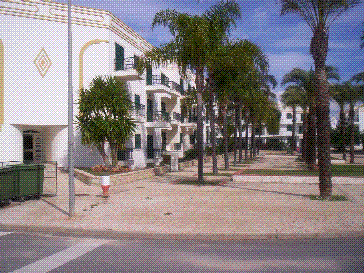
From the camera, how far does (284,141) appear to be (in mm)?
67375

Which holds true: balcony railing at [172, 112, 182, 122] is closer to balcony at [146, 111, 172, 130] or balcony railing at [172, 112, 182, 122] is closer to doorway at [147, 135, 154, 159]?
balcony at [146, 111, 172, 130]

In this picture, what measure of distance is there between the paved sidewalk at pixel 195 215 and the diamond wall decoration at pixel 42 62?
9.25 metres

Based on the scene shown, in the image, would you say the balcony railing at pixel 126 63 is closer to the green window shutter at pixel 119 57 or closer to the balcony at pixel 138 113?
the green window shutter at pixel 119 57

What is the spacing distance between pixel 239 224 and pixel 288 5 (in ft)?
27.2

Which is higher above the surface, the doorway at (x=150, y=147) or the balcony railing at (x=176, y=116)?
the balcony railing at (x=176, y=116)

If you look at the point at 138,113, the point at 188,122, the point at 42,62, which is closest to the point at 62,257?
the point at 42,62

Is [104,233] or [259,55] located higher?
[259,55]

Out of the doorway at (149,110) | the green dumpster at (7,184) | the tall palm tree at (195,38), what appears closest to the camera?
the green dumpster at (7,184)

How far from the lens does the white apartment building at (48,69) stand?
754 inches

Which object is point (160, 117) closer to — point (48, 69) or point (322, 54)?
point (48, 69)

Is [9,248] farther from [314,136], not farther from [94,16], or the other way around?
[314,136]

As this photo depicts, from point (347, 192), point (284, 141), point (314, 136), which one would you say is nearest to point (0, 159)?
point (347, 192)

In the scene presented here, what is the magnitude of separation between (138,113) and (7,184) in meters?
14.0

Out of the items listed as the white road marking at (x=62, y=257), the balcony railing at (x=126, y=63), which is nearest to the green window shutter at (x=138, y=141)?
the balcony railing at (x=126, y=63)
